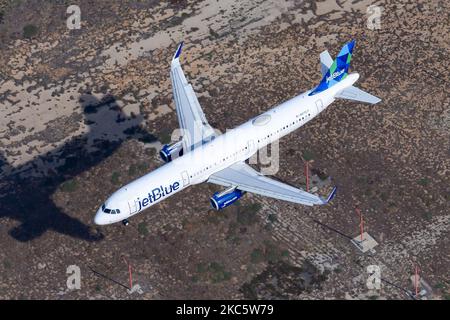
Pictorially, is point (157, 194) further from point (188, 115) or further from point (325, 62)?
point (325, 62)

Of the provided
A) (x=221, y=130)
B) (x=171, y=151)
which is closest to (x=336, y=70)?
(x=221, y=130)

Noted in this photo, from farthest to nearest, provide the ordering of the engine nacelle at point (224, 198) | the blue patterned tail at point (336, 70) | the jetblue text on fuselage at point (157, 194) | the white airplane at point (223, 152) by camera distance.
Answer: the blue patterned tail at point (336, 70)
the engine nacelle at point (224, 198)
the jetblue text on fuselage at point (157, 194)
the white airplane at point (223, 152)

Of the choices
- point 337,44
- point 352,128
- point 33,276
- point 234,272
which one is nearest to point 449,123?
point 352,128

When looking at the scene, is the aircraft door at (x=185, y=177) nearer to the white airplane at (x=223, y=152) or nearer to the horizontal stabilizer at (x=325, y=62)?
the white airplane at (x=223, y=152)

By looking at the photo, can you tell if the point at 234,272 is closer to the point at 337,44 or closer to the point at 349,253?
the point at 349,253

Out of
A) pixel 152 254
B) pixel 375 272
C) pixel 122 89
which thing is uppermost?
pixel 122 89

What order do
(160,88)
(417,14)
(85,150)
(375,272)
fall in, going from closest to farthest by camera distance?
(375,272) → (85,150) → (160,88) → (417,14)

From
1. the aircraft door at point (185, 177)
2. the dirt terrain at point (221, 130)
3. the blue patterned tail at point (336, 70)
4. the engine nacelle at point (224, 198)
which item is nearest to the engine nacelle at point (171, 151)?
the dirt terrain at point (221, 130)
